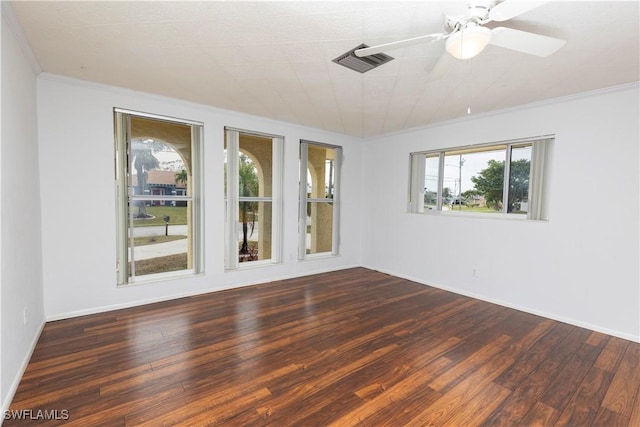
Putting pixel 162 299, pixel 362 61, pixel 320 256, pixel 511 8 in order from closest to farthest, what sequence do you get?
pixel 511 8, pixel 362 61, pixel 162 299, pixel 320 256

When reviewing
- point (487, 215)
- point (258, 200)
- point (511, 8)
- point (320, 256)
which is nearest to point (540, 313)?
point (487, 215)

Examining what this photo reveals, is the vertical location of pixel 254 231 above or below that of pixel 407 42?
below

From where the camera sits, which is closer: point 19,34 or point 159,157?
point 19,34

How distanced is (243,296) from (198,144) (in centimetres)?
205

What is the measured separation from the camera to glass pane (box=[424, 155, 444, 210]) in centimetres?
475

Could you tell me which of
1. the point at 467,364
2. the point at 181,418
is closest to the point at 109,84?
the point at 181,418

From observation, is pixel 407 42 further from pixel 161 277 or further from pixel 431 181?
pixel 161 277

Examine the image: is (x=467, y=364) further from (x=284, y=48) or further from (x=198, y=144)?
(x=198, y=144)

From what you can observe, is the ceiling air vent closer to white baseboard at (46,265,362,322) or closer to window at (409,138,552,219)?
window at (409,138,552,219)

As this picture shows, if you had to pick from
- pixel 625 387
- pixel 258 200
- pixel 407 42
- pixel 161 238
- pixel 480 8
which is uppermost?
pixel 480 8

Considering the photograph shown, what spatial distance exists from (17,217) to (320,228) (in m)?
4.15

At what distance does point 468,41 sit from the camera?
175 cm

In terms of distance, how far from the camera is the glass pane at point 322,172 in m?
5.46

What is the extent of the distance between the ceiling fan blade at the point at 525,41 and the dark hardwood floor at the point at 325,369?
222cm
